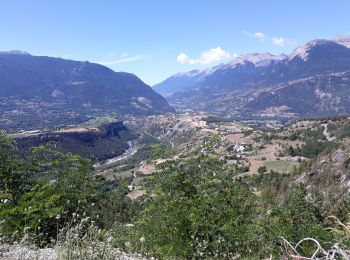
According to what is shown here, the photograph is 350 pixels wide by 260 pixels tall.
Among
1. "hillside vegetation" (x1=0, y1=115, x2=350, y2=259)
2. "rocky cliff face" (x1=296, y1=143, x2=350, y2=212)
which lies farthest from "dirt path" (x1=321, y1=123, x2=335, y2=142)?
"hillside vegetation" (x1=0, y1=115, x2=350, y2=259)

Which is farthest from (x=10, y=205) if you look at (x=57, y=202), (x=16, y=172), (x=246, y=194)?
(x=246, y=194)

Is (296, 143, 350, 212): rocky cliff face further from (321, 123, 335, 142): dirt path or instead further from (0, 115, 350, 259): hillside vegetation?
(0, 115, 350, 259): hillside vegetation

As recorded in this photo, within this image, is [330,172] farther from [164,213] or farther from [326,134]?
[164,213]

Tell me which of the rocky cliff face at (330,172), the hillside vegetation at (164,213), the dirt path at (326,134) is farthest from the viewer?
the dirt path at (326,134)

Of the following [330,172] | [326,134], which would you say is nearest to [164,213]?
[330,172]

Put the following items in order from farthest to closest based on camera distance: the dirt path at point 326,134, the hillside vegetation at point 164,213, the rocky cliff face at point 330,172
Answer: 1. the dirt path at point 326,134
2. the rocky cliff face at point 330,172
3. the hillside vegetation at point 164,213

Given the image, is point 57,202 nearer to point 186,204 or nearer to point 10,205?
point 10,205

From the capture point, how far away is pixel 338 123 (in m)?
170

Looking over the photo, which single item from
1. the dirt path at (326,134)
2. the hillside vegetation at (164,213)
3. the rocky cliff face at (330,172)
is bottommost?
the dirt path at (326,134)

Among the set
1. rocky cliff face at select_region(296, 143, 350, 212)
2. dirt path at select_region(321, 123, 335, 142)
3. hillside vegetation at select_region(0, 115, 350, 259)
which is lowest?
dirt path at select_region(321, 123, 335, 142)

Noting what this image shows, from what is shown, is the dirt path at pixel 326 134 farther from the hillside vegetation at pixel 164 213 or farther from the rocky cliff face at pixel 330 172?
the hillside vegetation at pixel 164 213

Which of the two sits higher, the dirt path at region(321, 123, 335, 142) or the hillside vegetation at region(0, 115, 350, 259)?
the hillside vegetation at region(0, 115, 350, 259)

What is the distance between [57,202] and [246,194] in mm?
4904

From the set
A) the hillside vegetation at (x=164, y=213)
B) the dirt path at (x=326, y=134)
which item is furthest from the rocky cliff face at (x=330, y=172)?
the hillside vegetation at (x=164, y=213)
